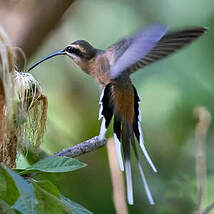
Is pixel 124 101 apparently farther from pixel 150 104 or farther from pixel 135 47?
pixel 150 104

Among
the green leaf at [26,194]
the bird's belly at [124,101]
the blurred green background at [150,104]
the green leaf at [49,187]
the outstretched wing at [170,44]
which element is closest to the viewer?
→ the green leaf at [26,194]

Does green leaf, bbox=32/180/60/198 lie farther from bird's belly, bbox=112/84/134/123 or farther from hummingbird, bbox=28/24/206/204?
bird's belly, bbox=112/84/134/123

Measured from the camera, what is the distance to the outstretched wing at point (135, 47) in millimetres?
1487

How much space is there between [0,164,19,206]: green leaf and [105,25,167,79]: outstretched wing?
53 centimetres

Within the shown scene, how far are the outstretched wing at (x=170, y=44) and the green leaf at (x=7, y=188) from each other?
60 centimetres

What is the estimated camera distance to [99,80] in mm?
1653

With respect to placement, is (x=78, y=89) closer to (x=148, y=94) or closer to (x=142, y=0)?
(x=148, y=94)

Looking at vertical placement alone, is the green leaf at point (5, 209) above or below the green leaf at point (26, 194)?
below

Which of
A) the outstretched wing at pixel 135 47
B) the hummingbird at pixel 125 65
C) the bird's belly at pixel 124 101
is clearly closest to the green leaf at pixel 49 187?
the hummingbird at pixel 125 65

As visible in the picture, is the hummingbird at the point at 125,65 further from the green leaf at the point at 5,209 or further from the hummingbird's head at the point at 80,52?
the green leaf at the point at 5,209

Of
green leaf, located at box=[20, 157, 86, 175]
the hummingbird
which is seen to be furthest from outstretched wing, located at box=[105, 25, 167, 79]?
green leaf, located at box=[20, 157, 86, 175]

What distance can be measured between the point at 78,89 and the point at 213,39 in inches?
21.7

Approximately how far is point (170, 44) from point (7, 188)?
0.64 meters

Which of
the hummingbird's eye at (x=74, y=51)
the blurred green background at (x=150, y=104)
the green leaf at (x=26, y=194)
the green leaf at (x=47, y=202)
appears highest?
the green leaf at (x=26, y=194)
